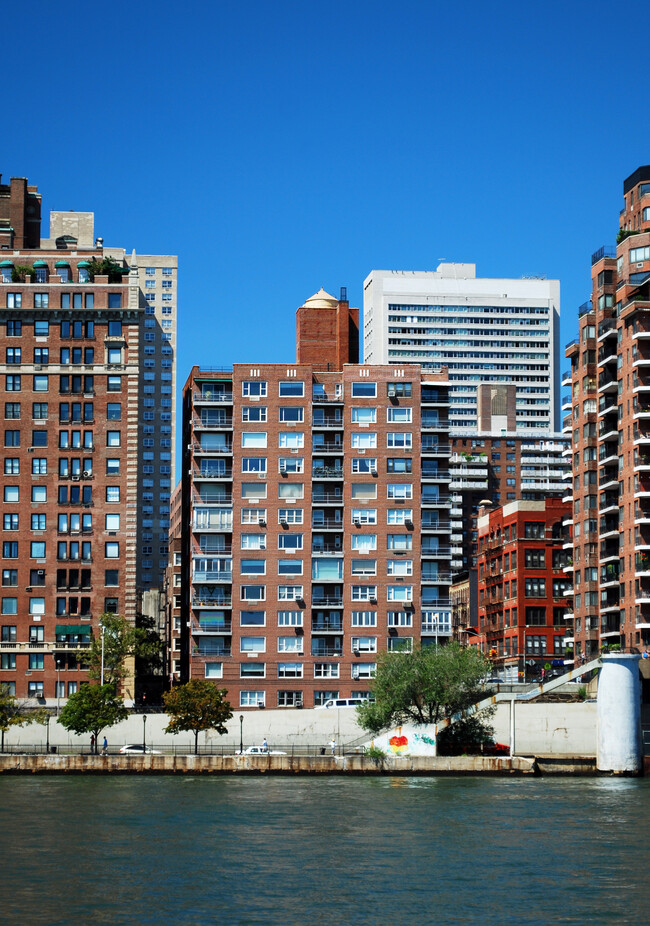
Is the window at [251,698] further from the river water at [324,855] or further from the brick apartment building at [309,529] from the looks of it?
the river water at [324,855]

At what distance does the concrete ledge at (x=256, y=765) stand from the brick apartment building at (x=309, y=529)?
3207cm

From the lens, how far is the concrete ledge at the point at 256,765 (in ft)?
435

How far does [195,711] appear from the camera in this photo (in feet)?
488

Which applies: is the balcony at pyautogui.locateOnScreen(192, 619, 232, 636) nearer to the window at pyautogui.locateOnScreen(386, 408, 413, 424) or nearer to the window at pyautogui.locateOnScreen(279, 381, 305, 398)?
the window at pyautogui.locateOnScreen(279, 381, 305, 398)

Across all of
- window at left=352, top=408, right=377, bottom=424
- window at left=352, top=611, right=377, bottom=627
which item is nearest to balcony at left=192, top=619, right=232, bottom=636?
window at left=352, top=611, right=377, bottom=627

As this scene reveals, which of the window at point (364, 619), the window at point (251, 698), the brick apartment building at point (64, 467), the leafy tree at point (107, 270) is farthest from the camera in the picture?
the leafy tree at point (107, 270)

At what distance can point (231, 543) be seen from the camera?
561ft

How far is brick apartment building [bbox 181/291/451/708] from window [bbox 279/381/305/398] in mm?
160

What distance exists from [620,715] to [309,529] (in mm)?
51402

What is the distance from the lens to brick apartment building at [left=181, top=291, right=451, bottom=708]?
553ft

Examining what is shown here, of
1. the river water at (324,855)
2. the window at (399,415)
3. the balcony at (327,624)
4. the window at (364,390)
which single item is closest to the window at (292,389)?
the window at (364,390)

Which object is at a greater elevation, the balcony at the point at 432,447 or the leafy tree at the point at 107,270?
the leafy tree at the point at 107,270

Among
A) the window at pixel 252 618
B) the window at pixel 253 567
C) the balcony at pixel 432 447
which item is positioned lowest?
the window at pixel 252 618

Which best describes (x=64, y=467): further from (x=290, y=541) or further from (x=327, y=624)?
(x=327, y=624)
